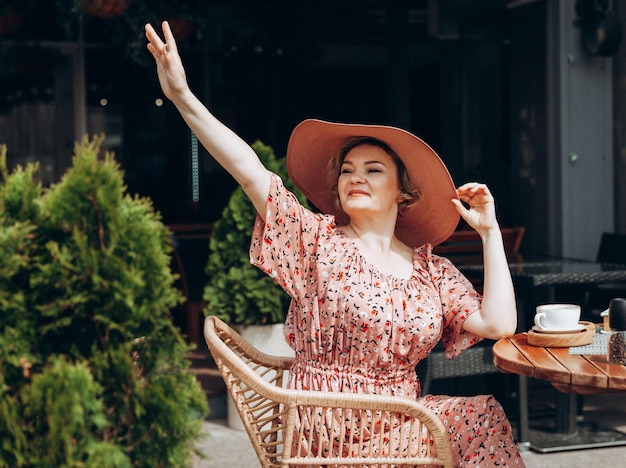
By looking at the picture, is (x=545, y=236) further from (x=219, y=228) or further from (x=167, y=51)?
(x=167, y=51)

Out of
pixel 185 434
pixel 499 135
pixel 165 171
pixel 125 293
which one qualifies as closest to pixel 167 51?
pixel 125 293

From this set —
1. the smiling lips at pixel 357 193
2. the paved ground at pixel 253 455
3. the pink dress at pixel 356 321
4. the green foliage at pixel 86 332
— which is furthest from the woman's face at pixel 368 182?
the paved ground at pixel 253 455

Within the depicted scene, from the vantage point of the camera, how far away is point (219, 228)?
4.79 metres

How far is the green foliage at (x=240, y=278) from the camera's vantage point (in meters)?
4.69

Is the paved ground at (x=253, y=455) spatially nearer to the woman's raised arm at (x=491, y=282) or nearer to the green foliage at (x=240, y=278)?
the green foliage at (x=240, y=278)

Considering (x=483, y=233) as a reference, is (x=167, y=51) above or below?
above

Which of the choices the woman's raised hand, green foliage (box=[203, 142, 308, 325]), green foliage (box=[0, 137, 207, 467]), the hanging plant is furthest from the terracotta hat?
the hanging plant

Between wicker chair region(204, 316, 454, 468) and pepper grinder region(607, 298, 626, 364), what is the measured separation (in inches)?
19.7

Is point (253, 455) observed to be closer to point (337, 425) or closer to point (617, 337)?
point (337, 425)

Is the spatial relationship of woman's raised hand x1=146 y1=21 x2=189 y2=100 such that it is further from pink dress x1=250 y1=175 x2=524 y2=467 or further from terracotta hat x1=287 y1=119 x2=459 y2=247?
terracotta hat x1=287 y1=119 x2=459 y2=247

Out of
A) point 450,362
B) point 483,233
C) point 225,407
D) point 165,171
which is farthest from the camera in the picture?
point 165,171

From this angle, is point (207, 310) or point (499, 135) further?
point (499, 135)

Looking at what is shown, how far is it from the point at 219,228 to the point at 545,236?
344 cm

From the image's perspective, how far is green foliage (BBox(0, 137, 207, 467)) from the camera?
1937mm
